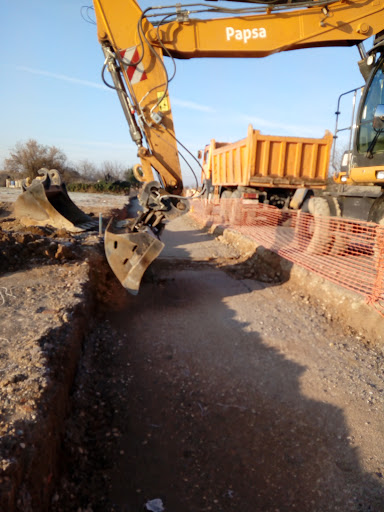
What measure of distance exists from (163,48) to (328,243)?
426 centimetres

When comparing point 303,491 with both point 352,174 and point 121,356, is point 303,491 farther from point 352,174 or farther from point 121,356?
point 352,174

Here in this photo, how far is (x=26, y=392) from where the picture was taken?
7.52 ft

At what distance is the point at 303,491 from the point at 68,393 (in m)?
1.81

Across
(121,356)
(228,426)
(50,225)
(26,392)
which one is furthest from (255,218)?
(26,392)

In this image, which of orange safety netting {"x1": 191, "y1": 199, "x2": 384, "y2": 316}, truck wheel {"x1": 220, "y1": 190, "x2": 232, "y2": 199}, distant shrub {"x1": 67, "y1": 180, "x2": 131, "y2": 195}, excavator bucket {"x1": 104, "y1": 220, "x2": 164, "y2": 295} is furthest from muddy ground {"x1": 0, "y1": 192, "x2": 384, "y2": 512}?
distant shrub {"x1": 67, "y1": 180, "x2": 131, "y2": 195}

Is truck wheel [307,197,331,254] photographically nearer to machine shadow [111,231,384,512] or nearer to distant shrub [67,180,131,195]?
machine shadow [111,231,384,512]

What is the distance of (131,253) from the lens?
14.9ft

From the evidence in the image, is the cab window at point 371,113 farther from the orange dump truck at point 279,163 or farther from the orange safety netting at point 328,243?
the orange dump truck at point 279,163

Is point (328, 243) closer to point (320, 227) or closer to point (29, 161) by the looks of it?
point (320, 227)

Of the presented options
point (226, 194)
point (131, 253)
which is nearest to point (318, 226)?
point (131, 253)

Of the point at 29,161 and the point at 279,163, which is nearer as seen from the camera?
the point at 279,163

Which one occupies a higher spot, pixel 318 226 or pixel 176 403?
pixel 318 226

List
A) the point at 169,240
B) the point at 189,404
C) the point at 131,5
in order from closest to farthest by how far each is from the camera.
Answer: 1. the point at 189,404
2. the point at 131,5
3. the point at 169,240

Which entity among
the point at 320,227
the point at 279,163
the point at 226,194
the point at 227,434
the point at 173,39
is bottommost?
the point at 227,434
